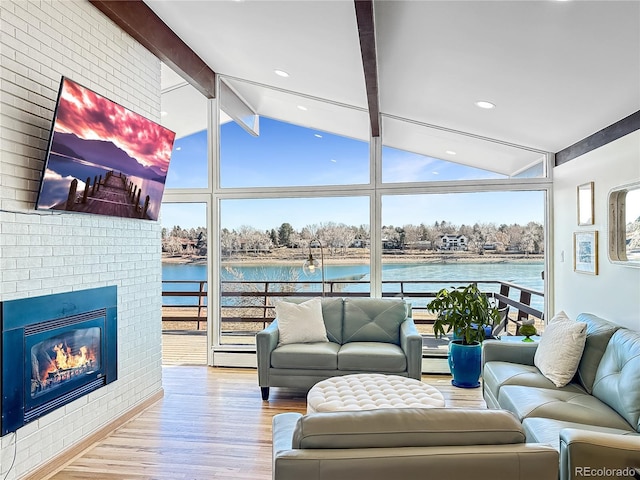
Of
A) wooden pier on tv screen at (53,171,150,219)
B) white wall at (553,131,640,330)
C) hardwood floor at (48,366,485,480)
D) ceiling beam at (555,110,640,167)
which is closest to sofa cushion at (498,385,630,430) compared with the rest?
A: white wall at (553,131,640,330)

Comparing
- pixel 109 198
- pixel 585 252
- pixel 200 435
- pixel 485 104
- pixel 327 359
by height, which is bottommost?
pixel 200 435

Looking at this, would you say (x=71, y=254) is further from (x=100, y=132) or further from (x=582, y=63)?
(x=582, y=63)

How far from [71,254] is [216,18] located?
217cm

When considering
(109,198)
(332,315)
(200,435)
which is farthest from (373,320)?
(109,198)

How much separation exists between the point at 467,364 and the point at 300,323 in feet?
5.52

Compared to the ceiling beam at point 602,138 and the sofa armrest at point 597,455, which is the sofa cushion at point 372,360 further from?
the ceiling beam at point 602,138

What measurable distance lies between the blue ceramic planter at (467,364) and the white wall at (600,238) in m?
0.96

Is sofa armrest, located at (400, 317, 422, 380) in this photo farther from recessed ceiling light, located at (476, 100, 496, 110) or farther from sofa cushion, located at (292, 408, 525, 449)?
sofa cushion, located at (292, 408, 525, 449)

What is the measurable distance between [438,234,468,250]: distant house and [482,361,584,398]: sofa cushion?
1767 mm

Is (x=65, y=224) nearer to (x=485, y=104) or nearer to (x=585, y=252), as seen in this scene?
(x=485, y=104)

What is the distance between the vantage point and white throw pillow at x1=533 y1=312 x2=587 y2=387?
122 inches

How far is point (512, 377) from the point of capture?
3.23 m

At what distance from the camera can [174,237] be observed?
18.6 ft

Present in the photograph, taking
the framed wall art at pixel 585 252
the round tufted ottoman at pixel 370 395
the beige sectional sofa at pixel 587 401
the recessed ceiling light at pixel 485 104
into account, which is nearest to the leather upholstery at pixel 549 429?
the beige sectional sofa at pixel 587 401
